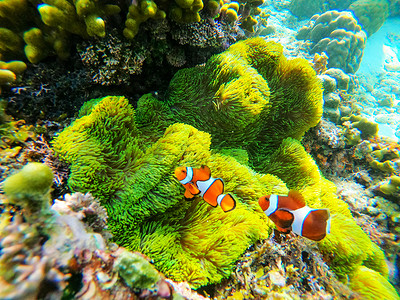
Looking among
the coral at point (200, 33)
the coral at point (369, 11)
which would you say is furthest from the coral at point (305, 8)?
the coral at point (200, 33)

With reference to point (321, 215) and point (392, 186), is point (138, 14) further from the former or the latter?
point (392, 186)

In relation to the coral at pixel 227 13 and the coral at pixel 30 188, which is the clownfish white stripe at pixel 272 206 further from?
the coral at pixel 227 13

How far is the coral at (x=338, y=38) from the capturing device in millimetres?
7969

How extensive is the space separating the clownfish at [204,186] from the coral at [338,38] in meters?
9.10

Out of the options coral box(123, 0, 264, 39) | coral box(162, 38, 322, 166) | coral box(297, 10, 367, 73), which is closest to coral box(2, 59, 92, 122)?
coral box(123, 0, 264, 39)

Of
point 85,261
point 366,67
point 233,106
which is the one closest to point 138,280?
point 85,261

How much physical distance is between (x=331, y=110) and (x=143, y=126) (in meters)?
4.01

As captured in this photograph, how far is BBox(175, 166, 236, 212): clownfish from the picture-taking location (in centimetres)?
150

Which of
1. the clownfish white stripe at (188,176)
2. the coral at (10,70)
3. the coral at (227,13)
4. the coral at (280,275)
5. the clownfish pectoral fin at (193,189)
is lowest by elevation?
the coral at (280,275)

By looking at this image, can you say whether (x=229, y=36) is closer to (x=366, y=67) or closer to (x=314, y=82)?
(x=314, y=82)

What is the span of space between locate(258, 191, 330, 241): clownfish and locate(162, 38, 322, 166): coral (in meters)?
0.96

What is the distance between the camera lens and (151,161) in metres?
1.62

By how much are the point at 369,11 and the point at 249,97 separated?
13.0 meters

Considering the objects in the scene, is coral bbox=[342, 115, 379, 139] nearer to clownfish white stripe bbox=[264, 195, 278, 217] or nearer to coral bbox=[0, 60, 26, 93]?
clownfish white stripe bbox=[264, 195, 278, 217]
